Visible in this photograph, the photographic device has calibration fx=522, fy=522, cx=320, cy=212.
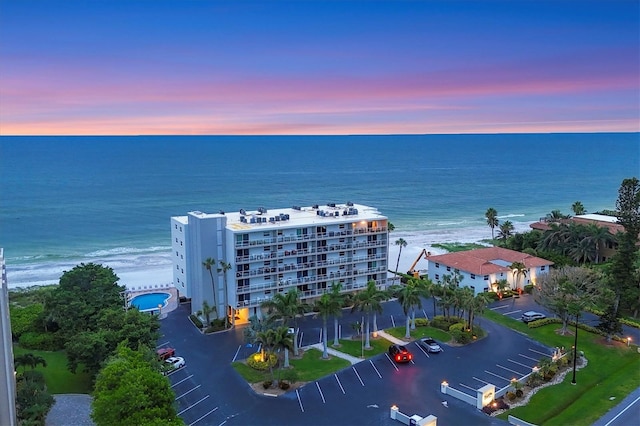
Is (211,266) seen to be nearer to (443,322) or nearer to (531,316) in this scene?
(443,322)

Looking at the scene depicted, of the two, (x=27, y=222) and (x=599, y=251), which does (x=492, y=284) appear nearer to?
(x=599, y=251)

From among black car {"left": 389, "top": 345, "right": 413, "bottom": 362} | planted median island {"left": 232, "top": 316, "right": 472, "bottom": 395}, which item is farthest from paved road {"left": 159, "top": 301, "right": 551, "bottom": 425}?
planted median island {"left": 232, "top": 316, "right": 472, "bottom": 395}

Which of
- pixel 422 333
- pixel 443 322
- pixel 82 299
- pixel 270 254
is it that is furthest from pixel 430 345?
pixel 82 299

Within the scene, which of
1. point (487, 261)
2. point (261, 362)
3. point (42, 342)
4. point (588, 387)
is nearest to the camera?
point (588, 387)

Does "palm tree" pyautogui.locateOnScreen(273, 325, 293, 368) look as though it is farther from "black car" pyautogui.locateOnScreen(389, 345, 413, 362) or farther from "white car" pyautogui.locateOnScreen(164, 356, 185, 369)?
"black car" pyautogui.locateOnScreen(389, 345, 413, 362)

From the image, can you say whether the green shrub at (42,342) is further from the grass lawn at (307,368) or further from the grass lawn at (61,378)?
the grass lawn at (307,368)
